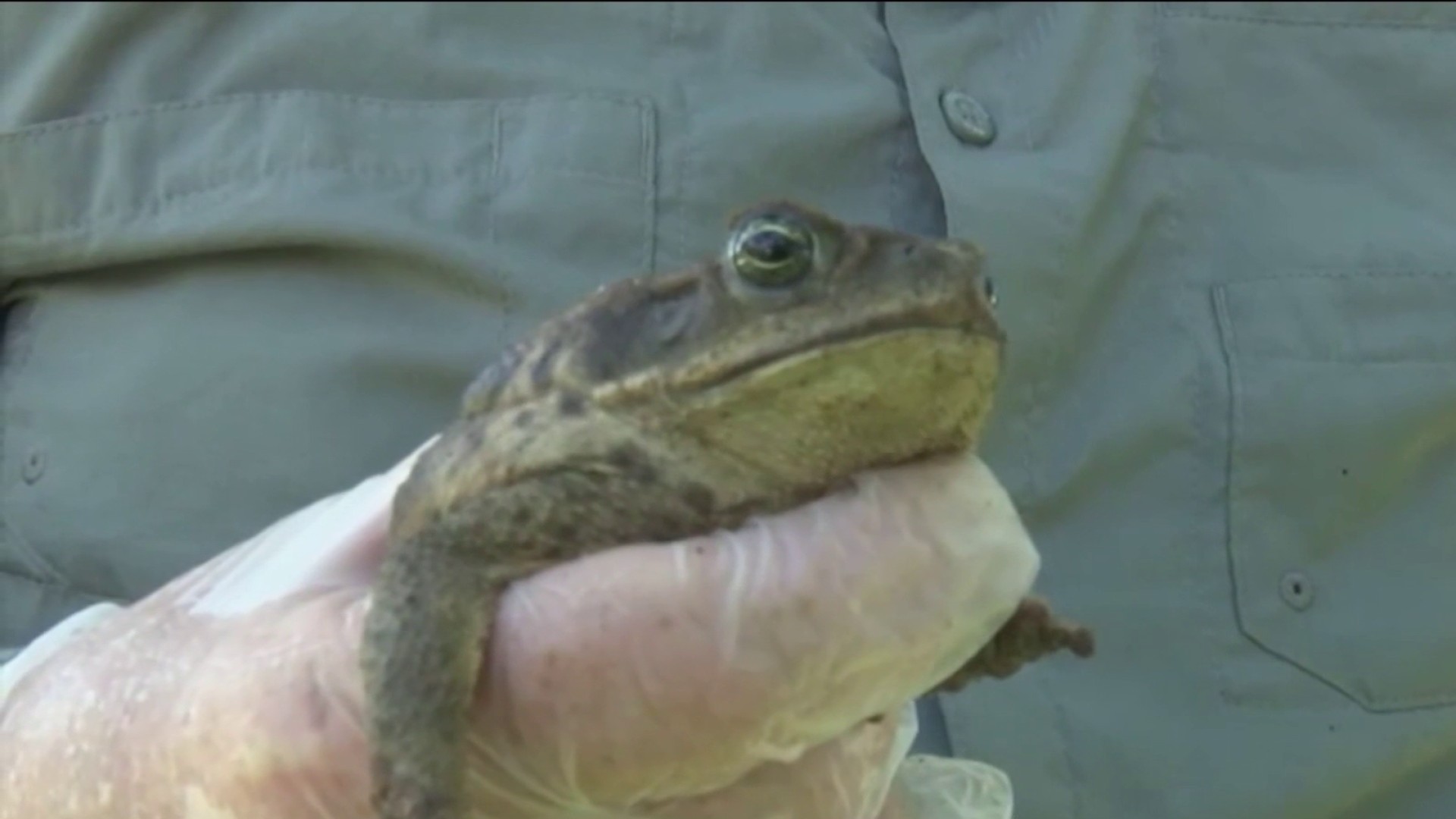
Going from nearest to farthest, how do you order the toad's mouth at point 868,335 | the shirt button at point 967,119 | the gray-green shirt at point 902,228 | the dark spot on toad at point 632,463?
the toad's mouth at point 868,335, the dark spot on toad at point 632,463, the gray-green shirt at point 902,228, the shirt button at point 967,119

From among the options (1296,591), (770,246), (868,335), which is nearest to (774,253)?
(770,246)

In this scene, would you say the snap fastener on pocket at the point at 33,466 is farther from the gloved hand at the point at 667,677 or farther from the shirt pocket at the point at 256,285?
the gloved hand at the point at 667,677

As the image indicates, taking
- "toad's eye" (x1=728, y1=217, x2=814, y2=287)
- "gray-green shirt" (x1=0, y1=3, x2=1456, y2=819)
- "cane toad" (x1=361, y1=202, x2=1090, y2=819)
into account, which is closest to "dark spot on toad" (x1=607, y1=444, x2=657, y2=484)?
"cane toad" (x1=361, y1=202, x2=1090, y2=819)

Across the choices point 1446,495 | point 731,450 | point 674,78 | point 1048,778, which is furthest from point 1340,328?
point 731,450

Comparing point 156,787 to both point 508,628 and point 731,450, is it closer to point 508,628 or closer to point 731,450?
point 508,628

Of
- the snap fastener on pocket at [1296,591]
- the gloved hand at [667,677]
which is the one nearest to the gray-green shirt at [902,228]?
the snap fastener on pocket at [1296,591]

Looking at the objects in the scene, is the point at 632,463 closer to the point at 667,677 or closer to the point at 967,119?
the point at 667,677
